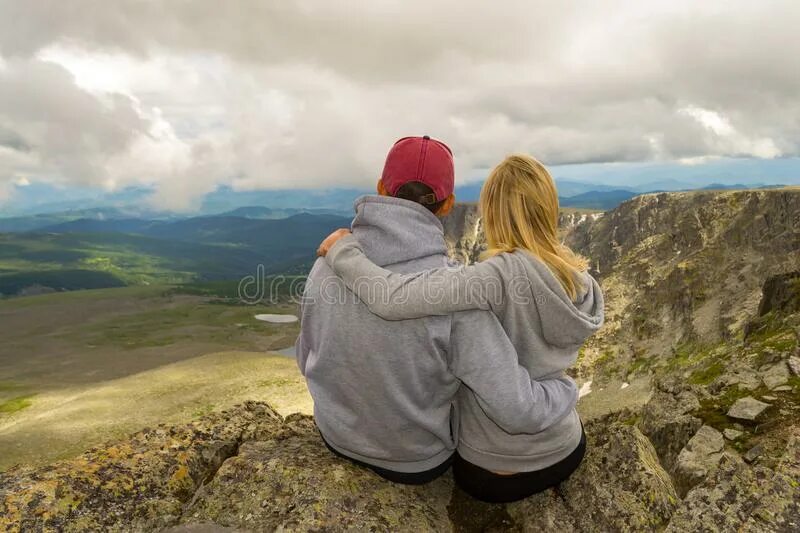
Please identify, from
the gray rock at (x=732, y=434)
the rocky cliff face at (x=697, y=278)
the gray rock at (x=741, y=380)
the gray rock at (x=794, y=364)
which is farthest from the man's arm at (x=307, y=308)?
the rocky cliff face at (x=697, y=278)

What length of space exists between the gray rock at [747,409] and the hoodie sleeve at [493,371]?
27.5 feet

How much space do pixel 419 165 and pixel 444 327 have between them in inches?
78.3

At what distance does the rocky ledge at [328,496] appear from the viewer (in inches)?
228

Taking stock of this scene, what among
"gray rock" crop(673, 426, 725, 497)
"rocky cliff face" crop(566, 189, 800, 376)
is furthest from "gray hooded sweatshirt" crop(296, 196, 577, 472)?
"rocky cliff face" crop(566, 189, 800, 376)

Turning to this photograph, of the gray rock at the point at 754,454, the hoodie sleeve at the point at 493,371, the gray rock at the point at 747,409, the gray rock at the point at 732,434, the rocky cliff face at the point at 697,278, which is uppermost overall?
the hoodie sleeve at the point at 493,371

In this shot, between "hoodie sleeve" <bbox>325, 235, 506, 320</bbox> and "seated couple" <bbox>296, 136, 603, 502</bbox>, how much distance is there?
0.05ft

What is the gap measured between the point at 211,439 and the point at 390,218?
17.8 feet

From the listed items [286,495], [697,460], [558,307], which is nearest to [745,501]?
[558,307]

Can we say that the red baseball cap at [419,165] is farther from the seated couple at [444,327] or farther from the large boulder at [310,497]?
the large boulder at [310,497]

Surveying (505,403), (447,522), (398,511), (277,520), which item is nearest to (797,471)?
(505,403)

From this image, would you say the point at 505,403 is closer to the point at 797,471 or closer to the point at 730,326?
the point at 797,471

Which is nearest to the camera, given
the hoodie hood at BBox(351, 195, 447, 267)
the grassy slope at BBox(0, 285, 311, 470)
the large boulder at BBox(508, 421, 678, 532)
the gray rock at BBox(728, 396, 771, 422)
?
the hoodie hood at BBox(351, 195, 447, 267)

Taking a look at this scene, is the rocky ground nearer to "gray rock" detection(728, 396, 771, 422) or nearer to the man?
the man

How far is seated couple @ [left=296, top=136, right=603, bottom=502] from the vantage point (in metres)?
5.45
